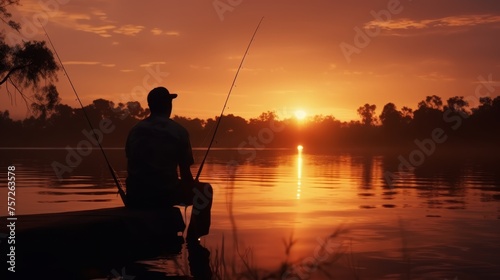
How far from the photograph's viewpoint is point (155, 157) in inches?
287

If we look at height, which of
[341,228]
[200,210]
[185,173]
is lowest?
[341,228]

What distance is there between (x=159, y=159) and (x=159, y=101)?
2.40 ft

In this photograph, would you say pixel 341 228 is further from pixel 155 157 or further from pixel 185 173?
pixel 155 157

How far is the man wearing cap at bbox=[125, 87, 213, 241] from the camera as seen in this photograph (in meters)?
7.28

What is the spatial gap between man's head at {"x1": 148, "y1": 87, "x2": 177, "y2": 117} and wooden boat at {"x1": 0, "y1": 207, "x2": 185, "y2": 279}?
1221 millimetres

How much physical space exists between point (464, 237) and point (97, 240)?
18.6 feet

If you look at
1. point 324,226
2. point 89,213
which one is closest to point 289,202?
point 324,226

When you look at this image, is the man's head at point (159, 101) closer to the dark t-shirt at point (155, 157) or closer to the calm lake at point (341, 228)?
the dark t-shirt at point (155, 157)

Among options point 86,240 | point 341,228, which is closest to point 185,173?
point 86,240

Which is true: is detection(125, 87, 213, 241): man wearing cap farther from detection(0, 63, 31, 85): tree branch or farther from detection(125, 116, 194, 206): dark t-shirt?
detection(0, 63, 31, 85): tree branch

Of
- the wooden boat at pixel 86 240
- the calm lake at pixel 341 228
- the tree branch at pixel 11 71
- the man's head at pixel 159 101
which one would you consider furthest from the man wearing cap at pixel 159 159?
the tree branch at pixel 11 71

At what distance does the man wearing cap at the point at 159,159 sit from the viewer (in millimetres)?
7281

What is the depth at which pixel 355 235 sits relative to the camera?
939cm

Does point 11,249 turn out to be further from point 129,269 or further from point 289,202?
point 289,202
